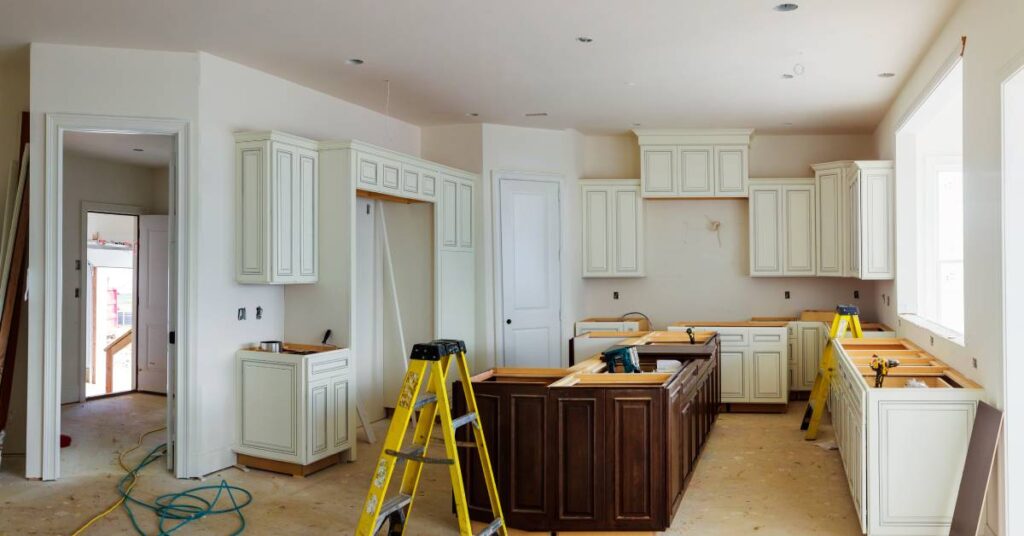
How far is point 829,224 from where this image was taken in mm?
7828

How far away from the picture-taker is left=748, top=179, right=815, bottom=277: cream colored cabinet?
7.96 metres

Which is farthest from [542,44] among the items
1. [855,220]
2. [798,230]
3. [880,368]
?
[798,230]

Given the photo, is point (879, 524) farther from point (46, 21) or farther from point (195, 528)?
point (46, 21)

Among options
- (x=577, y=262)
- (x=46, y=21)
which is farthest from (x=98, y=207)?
(x=577, y=262)

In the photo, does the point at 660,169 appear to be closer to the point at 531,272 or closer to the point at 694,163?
the point at 694,163

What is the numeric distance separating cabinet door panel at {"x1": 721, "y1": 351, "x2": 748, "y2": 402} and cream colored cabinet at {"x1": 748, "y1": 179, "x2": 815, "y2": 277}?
1162mm

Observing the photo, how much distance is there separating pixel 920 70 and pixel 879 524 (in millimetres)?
3420

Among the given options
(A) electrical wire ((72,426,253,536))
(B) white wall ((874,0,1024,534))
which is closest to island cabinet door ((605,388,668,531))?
(B) white wall ((874,0,1024,534))

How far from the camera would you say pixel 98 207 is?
815 cm

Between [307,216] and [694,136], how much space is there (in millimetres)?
4387

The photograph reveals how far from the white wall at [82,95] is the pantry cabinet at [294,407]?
132cm

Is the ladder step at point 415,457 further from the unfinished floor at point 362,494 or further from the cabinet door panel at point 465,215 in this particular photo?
the cabinet door panel at point 465,215

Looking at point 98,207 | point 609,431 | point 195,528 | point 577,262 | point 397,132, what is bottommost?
point 195,528

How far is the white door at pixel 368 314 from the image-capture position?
6.64m
